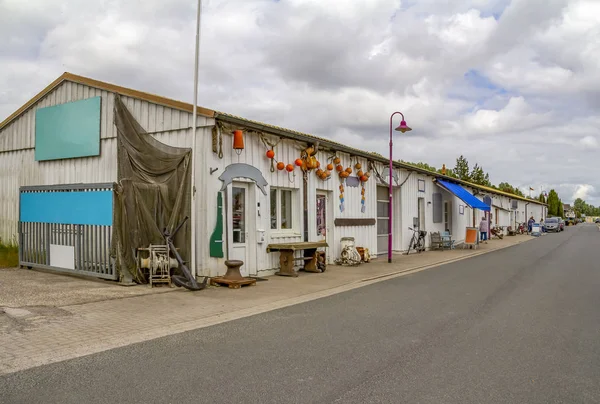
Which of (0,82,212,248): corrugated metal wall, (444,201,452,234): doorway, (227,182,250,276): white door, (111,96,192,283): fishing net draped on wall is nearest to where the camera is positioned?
(111,96,192,283): fishing net draped on wall

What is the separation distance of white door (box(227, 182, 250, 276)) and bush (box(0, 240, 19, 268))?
6.35 metres

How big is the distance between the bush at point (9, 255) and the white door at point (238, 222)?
6.35 metres

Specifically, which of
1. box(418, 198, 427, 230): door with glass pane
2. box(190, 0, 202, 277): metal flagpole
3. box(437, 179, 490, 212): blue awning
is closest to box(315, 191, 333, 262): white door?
box(190, 0, 202, 277): metal flagpole

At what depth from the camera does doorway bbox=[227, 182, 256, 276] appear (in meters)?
11.7

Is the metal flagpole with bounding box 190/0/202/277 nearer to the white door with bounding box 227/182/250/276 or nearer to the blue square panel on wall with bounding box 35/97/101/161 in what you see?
the white door with bounding box 227/182/250/276

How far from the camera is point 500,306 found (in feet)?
29.1

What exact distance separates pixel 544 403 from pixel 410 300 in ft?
17.2

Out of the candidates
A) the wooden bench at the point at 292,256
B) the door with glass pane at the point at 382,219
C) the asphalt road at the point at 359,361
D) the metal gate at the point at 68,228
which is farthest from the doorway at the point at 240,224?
the door with glass pane at the point at 382,219

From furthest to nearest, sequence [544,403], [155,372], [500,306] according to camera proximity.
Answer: [500,306]
[155,372]
[544,403]

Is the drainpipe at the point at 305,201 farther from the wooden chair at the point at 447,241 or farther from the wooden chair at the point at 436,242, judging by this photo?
the wooden chair at the point at 447,241

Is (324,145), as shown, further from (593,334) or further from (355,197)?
(593,334)

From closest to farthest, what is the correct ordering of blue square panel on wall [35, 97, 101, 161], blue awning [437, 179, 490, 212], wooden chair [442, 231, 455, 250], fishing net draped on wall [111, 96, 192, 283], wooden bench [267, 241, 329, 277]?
fishing net draped on wall [111, 96, 192, 283] < wooden bench [267, 241, 329, 277] < blue square panel on wall [35, 97, 101, 161] < wooden chair [442, 231, 455, 250] < blue awning [437, 179, 490, 212]

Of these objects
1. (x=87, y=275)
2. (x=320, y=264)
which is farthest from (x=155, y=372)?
(x=320, y=264)

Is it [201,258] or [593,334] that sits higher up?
[201,258]
